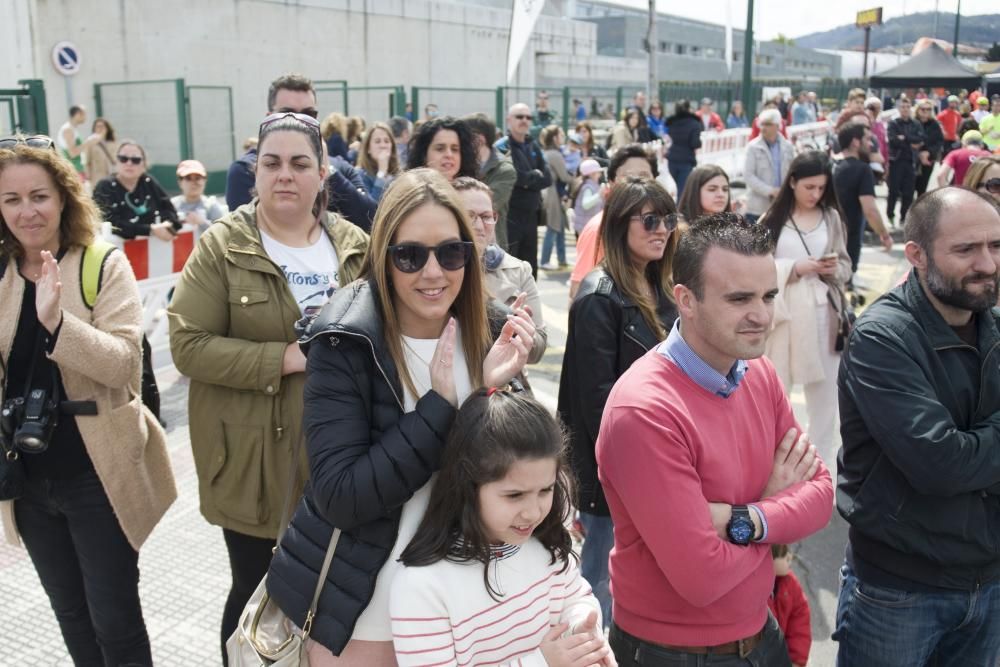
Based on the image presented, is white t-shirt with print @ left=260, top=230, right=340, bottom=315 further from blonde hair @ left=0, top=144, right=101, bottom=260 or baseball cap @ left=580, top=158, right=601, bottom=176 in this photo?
baseball cap @ left=580, top=158, right=601, bottom=176

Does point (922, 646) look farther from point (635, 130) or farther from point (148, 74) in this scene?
point (148, 74)

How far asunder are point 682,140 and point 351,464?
39.8 ft

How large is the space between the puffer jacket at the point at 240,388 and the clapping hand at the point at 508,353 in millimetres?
921

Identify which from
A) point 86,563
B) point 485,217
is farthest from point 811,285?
point 86,563

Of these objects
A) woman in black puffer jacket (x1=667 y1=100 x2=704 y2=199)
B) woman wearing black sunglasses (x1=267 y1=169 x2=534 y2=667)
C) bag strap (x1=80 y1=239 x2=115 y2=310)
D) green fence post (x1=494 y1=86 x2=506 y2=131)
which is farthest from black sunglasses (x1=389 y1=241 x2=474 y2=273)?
green fence post (x1=494 y1=86 x2=506 y2=131)

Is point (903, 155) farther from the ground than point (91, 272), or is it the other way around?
point (903, 155)

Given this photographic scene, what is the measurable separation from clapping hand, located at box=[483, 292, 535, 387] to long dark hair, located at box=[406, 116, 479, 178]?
10.2 feet

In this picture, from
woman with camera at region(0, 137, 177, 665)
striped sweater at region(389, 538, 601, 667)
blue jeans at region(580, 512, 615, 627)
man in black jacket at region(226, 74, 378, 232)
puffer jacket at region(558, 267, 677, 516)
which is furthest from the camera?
man in black jacket at region(226, 74, 378, 232)

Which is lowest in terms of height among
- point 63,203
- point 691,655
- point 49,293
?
point 691,655

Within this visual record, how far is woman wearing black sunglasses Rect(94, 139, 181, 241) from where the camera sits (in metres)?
7.63

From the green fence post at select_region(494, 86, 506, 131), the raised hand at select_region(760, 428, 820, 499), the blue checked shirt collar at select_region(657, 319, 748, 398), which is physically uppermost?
the green fence post at select_region(494, 86, 506, 131)

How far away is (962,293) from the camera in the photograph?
8.87 ft

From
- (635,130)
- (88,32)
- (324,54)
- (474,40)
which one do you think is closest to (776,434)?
(635,130)

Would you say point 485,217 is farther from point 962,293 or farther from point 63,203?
point 962,293
